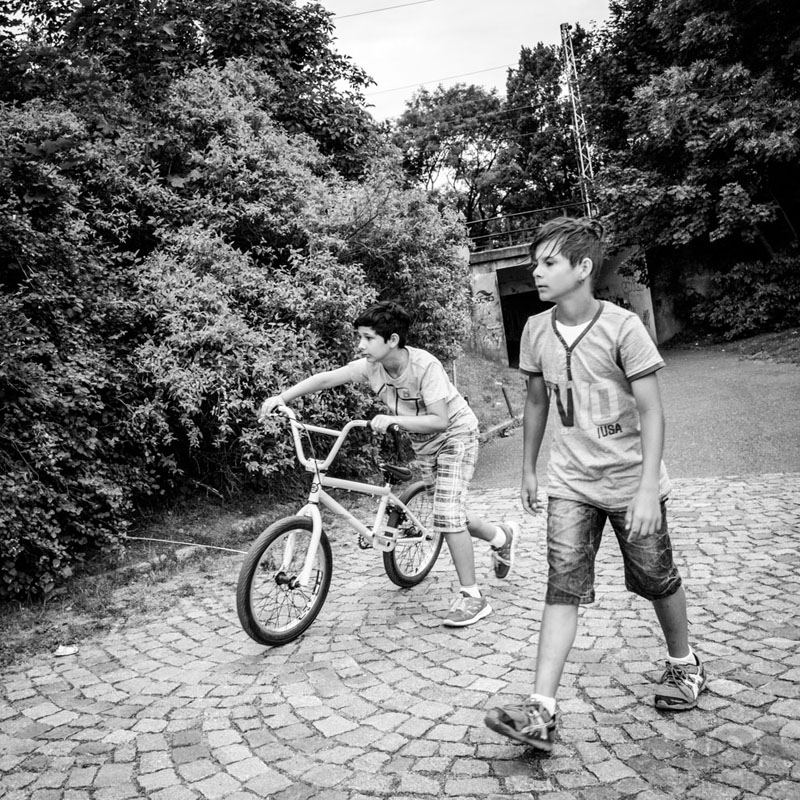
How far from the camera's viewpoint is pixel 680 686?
3.10 meters

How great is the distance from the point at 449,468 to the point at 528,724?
1.85 meters

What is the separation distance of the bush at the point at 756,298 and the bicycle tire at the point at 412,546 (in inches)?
863

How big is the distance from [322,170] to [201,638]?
315 inches

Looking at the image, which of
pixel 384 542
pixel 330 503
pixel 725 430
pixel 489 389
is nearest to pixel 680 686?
pixel 384 542

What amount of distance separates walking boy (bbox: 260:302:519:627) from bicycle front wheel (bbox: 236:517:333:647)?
2.31 feet

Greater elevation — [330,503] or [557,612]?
[330,503]

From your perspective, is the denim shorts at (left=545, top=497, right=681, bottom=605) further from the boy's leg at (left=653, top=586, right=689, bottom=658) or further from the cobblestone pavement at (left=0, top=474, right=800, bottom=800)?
the cobblestone pavement at (left=0, top=474, right=800, bottom=800)

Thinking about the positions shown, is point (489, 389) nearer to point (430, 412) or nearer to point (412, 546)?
point (412, 546)

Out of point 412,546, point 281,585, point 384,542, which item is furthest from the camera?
point 412,546

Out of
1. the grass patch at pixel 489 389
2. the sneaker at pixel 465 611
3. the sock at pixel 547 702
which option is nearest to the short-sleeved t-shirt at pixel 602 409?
the sock at pixel 547 702

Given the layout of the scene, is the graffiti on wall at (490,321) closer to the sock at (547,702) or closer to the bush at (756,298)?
the bush at (756,298)

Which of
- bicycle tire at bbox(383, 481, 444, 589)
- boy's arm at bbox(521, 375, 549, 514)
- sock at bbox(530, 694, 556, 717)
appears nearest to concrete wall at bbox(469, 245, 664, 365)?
bicycle tire at bbox(383, 481, 444, 589)

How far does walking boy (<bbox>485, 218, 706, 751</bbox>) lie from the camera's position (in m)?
2.77

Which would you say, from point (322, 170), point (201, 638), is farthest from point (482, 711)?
point (322, 170)
